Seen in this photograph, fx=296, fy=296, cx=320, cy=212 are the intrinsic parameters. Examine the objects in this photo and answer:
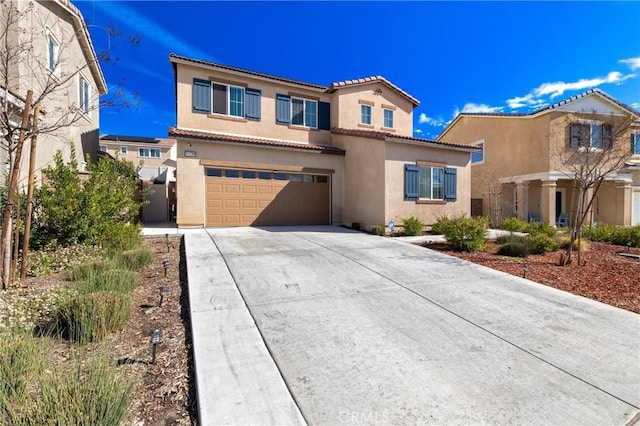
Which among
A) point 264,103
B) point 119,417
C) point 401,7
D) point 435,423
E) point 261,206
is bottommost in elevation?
point 435,423

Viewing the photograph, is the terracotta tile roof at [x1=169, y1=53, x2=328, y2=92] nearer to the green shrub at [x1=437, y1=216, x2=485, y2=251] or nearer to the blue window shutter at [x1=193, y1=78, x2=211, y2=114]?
the blue window shutter at [x1=193, y1=78, x2=211, y2=114]

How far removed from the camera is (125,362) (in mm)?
2729

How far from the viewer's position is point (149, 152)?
36.3 m

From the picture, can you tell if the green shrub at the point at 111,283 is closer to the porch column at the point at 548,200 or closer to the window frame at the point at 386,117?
the window frame at the point at 386,117

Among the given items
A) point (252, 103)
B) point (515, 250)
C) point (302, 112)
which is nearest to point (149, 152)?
point (252, 103)

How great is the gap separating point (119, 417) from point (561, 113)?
21146mm

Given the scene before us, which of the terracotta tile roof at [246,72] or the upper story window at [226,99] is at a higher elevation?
the terracotta tile roof at [246,72]

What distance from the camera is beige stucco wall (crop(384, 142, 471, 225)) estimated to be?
1120cm

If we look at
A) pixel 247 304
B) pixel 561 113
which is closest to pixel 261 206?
pixel 247 304

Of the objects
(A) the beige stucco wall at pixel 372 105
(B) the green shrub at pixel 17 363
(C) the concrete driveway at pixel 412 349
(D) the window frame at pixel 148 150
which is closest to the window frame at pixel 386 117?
(A) the beige stucco wall at pixel 372 105

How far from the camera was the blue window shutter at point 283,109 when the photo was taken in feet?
45.4

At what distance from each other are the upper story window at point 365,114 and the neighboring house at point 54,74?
11.1m

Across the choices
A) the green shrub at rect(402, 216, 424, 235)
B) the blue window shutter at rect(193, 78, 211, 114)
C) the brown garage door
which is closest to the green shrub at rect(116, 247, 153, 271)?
the brown garage door

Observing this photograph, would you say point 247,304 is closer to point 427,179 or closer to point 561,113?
point 427,179
